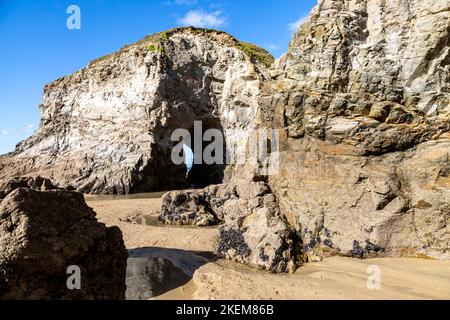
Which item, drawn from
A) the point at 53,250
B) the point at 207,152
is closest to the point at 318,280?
the point at 53,250

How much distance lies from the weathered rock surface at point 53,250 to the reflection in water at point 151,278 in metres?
0.61

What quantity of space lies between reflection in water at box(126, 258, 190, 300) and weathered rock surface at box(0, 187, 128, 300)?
2.01 ft

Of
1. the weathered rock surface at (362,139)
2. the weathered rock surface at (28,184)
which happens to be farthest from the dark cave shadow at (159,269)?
the weathered rock surface at (28,184)

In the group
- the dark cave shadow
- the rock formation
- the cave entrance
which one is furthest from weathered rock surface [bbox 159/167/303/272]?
the cave entrance

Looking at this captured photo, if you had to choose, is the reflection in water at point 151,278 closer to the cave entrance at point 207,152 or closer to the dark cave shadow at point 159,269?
the dark cave shadow at point 159,269

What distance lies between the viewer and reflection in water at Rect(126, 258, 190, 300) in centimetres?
694

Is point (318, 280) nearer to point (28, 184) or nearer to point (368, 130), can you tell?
point (368, 130)

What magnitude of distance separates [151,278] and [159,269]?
0.64 metres

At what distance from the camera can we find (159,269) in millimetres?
8391

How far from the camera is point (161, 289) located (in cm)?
713

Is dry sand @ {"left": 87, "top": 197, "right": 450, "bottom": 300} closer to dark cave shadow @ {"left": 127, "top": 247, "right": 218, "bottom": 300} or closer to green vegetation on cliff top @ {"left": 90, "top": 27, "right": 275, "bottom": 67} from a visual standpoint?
dark cave shadow @ {"left": 127, "top": 247, "right": 218, "bottom": 300}
